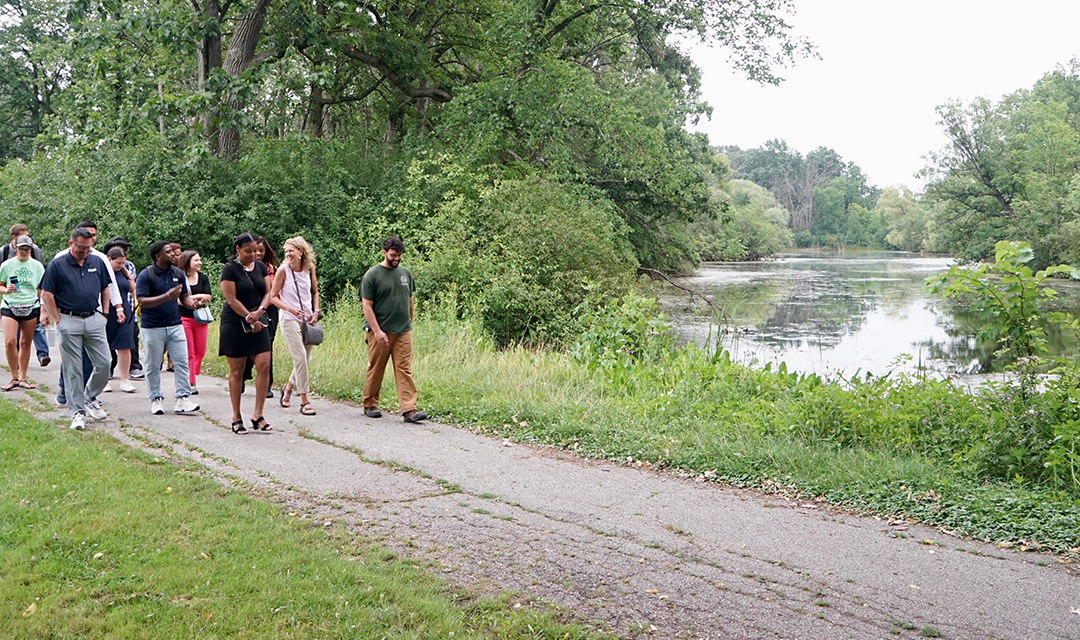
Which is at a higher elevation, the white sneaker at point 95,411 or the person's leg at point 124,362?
the person's leg at point 124,362

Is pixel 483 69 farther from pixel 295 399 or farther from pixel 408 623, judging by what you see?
pixel 408 623

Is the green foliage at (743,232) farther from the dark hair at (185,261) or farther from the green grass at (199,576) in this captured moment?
the green grass at (199,576)

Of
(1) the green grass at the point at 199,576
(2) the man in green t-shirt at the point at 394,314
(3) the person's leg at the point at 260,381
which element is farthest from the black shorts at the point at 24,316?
(1) the green grass at the point at 199,576

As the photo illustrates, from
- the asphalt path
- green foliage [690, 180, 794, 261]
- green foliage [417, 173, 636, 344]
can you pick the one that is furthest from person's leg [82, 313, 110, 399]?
green foliage [690, 180, 794, 261]

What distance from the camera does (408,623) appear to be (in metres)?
4.04

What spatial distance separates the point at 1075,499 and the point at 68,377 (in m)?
8.51

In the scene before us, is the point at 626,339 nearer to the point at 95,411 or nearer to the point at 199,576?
the point at 95,411

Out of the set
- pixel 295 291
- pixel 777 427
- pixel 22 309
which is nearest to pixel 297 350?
pixel 295 291

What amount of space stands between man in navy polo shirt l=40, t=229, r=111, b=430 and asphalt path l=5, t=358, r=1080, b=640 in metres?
1.03

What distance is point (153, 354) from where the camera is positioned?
9398mm

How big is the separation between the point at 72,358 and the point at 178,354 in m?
1.22

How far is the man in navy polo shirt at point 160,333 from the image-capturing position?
9320 mm

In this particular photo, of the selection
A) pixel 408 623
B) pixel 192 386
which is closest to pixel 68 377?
pixel 192 386

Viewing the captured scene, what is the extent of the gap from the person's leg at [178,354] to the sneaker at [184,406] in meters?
0.05
